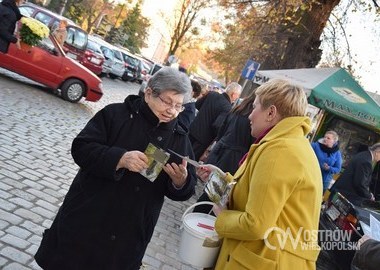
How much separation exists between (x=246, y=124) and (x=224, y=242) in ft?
8.69

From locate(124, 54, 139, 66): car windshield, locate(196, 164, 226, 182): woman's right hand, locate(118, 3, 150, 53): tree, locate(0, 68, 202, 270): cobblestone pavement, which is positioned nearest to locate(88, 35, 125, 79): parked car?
locate(124, 54, 139, 66): car windshield

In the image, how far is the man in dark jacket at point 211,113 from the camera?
779 cm

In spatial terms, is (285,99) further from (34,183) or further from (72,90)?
(72,90)

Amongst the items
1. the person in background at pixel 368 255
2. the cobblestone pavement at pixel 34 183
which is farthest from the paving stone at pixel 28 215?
the person in background at pixel 368 255

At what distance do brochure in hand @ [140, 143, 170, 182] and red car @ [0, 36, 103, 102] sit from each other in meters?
9.91

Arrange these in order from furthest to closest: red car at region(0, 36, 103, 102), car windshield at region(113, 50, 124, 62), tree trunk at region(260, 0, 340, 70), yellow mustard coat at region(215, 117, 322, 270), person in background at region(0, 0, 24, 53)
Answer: car windshield at region(113, 50, 124, 62) → tree trunk at region(260, 0, 340, 70) → red car at region(0, 36, 103, 102) → person in background at region(0, 0, 24, 53) → yellow mustard coat at region(215, 117, 322, 270)

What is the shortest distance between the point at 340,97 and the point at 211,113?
179 inches

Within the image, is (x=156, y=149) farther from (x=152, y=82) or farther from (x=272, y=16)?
(x=272, y=16)

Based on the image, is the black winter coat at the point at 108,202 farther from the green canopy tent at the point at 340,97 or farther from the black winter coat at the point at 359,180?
the green canopy tent at the point at 340,97

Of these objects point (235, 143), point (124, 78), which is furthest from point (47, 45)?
point (124, 78)

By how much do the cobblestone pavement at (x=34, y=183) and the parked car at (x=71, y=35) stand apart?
682cm

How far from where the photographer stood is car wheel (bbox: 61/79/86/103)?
40.0 feet

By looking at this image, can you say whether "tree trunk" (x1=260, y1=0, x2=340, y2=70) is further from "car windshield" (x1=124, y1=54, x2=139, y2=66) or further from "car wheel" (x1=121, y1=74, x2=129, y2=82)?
"car windshield" (x1=124, y1=54, x2=139, y2=66)

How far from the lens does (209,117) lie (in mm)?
7855
